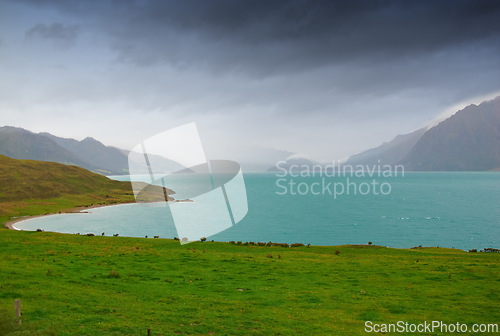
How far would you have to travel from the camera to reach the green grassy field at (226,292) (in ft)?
52.8

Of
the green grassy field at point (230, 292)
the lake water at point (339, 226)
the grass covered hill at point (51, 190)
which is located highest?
the grass covered hill at point (51, 190)

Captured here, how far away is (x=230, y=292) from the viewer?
23.0 meters

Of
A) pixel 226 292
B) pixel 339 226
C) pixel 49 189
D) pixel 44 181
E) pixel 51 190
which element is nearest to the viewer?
pixel 226 292

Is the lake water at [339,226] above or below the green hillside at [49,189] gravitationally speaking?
below

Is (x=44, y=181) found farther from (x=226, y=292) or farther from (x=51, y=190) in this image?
(x=226, y=292)

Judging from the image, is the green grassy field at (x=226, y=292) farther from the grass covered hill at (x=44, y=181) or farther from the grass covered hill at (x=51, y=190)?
the grass covered hill at (x=44, y=181)

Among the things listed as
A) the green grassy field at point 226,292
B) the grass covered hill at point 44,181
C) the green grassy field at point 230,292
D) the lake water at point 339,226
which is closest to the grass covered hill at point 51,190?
the grass covered hill at point 44,181

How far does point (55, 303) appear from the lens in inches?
701

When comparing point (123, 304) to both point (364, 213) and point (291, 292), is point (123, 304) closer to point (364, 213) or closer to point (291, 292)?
point (291, 292)

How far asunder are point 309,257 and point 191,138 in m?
23.8

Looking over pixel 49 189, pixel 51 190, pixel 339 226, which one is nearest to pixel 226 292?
pixel 339 226

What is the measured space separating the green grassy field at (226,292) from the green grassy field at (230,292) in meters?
0.07

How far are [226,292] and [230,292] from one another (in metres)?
0.31

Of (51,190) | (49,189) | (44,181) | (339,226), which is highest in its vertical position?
(44,181)
